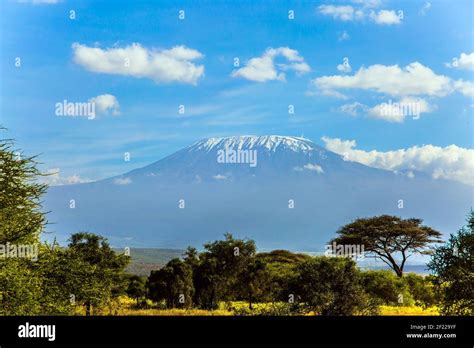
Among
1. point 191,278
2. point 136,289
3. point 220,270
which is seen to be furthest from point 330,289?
point 136,289

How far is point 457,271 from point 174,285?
60.9ft

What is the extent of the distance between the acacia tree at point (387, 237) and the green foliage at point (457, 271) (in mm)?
37580

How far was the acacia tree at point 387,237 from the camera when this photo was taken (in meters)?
58.1

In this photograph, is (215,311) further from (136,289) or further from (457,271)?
(457,271)

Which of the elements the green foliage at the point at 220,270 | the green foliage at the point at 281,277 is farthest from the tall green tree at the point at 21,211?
the green foliage at the point at 220,270

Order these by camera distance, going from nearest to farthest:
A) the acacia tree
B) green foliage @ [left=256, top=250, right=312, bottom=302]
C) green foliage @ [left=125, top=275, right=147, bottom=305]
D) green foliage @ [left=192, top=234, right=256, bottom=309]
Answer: green foliage @ [left=256, top=250, right=312, bottom=302] < green foliage @ [left=192, top=234, right=256, bottom=309] < green foliage @ [left=125, top=275, right=147, bottom=305] < the acacia tree

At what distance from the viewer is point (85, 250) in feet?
106

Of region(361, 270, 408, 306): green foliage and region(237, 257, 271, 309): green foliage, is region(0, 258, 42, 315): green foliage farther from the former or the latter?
region(361, 270, 408, 306): green foliage

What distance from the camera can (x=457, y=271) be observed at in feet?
64.1

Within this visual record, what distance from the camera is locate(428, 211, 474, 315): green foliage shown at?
1945 cm

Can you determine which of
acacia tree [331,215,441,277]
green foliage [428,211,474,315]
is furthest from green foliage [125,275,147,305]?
acacia tree [331,215,441,277]

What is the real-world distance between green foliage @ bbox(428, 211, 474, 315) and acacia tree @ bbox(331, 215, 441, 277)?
37580 millimetres

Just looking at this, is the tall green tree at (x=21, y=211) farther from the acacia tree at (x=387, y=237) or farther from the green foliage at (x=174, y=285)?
the acacia tree at (x=387, y=237)
